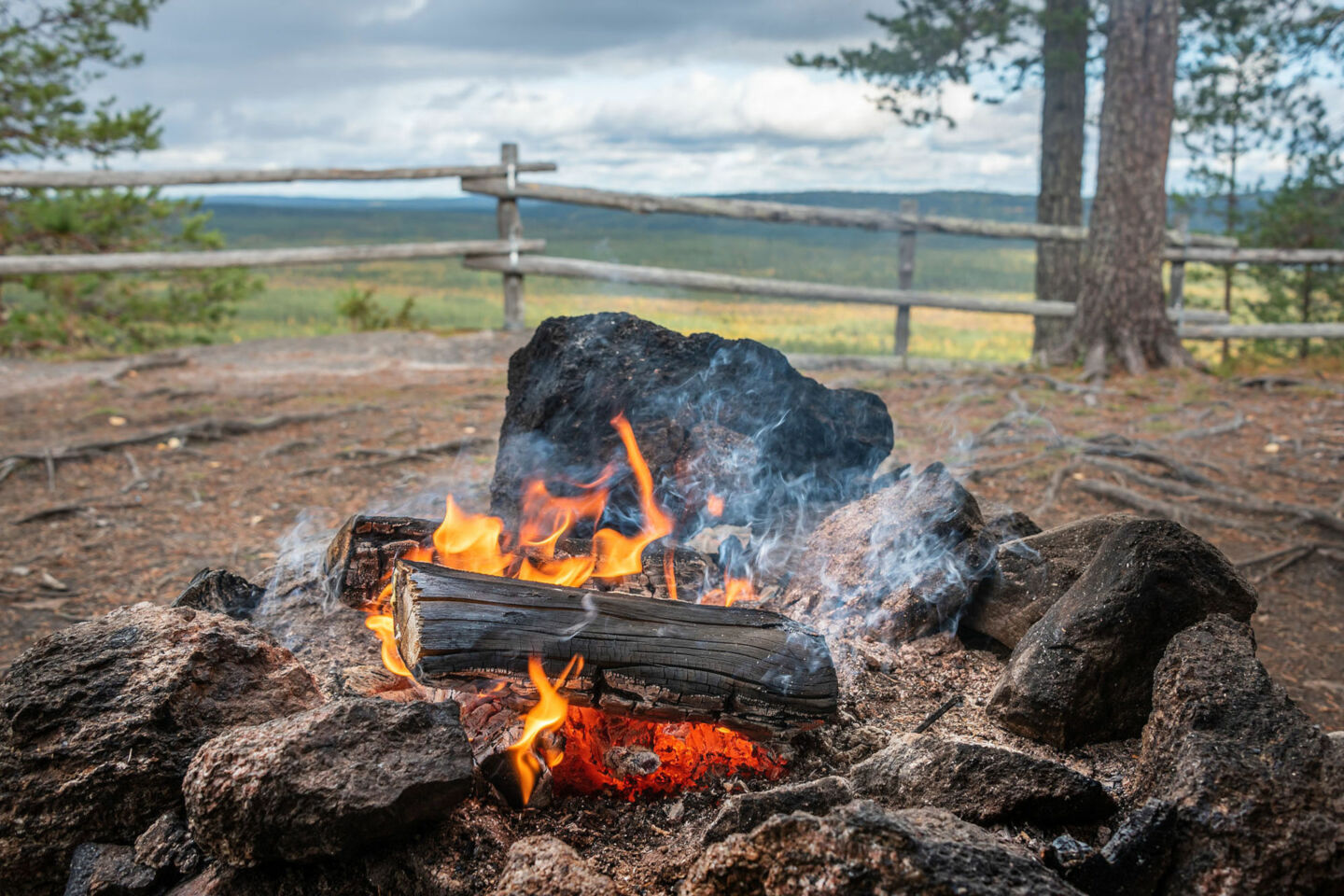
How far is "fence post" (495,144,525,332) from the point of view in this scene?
9.64 m

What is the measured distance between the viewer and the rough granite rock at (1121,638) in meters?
2.11

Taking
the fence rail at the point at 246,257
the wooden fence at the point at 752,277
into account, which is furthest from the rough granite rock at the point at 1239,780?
the fence rail at the point at 246,257

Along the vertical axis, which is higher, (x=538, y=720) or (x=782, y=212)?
(x=782, y=212)

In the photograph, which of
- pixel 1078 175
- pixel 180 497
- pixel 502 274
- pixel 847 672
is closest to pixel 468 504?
pixel 847 672

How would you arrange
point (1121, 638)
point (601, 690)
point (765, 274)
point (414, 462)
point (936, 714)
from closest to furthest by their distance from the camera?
point (601, 690), point (1121, 638), point (936, 714), point (414, 462), point (765, 274)

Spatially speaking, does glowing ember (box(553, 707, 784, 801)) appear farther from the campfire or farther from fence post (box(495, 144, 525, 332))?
fence post (box(495, 144, 525, 332))

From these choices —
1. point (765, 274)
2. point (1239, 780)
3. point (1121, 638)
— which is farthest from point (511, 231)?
point (1239, 780)

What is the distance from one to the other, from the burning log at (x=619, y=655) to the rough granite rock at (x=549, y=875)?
41cm

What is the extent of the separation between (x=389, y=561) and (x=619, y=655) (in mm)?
858

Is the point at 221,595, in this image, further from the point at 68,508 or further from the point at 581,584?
the point at 68,508

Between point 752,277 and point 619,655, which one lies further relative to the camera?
point 752,277

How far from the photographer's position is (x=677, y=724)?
2.17 m

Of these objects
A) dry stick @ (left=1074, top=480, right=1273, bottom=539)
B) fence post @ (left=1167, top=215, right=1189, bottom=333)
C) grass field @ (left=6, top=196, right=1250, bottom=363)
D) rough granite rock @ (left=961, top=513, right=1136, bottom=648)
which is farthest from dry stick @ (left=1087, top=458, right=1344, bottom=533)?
fence post @ (left=1167, top=215, right=1189, bottom=333)

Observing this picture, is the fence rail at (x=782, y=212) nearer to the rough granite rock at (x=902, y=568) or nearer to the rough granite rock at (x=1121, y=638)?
the rough granite rock at (x=902, y=568)
